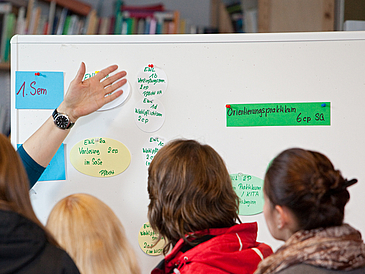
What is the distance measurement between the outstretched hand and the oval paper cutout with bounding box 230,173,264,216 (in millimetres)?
530

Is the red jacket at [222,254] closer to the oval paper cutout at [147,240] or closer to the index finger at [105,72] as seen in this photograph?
the oval paper cutout at [147,240]

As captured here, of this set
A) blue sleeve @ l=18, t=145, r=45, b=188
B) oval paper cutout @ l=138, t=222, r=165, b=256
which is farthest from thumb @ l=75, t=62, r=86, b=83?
oval paper cutout @ l=138, t=222, r=165, b=256

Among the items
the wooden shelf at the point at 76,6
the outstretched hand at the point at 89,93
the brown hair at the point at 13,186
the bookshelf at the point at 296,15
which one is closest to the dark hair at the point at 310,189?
the brown hair at the point at 13,186

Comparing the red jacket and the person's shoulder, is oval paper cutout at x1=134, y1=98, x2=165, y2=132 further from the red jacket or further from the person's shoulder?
the person's shoulder

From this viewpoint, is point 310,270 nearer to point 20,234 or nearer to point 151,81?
point 20,234

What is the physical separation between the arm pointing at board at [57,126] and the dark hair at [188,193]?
16.4 inches

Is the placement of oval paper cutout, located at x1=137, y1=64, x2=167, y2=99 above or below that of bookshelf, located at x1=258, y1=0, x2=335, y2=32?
below

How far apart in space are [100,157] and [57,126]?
181 mm

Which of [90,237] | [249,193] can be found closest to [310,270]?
[90,237]

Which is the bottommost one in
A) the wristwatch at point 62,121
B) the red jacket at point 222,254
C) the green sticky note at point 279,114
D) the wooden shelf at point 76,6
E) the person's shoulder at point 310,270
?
the red jacket at point 222,254

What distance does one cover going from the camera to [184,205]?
83cm

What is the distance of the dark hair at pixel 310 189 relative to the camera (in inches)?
26.0

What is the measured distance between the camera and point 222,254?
761 millimetres

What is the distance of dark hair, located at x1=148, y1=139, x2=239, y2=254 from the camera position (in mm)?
825
